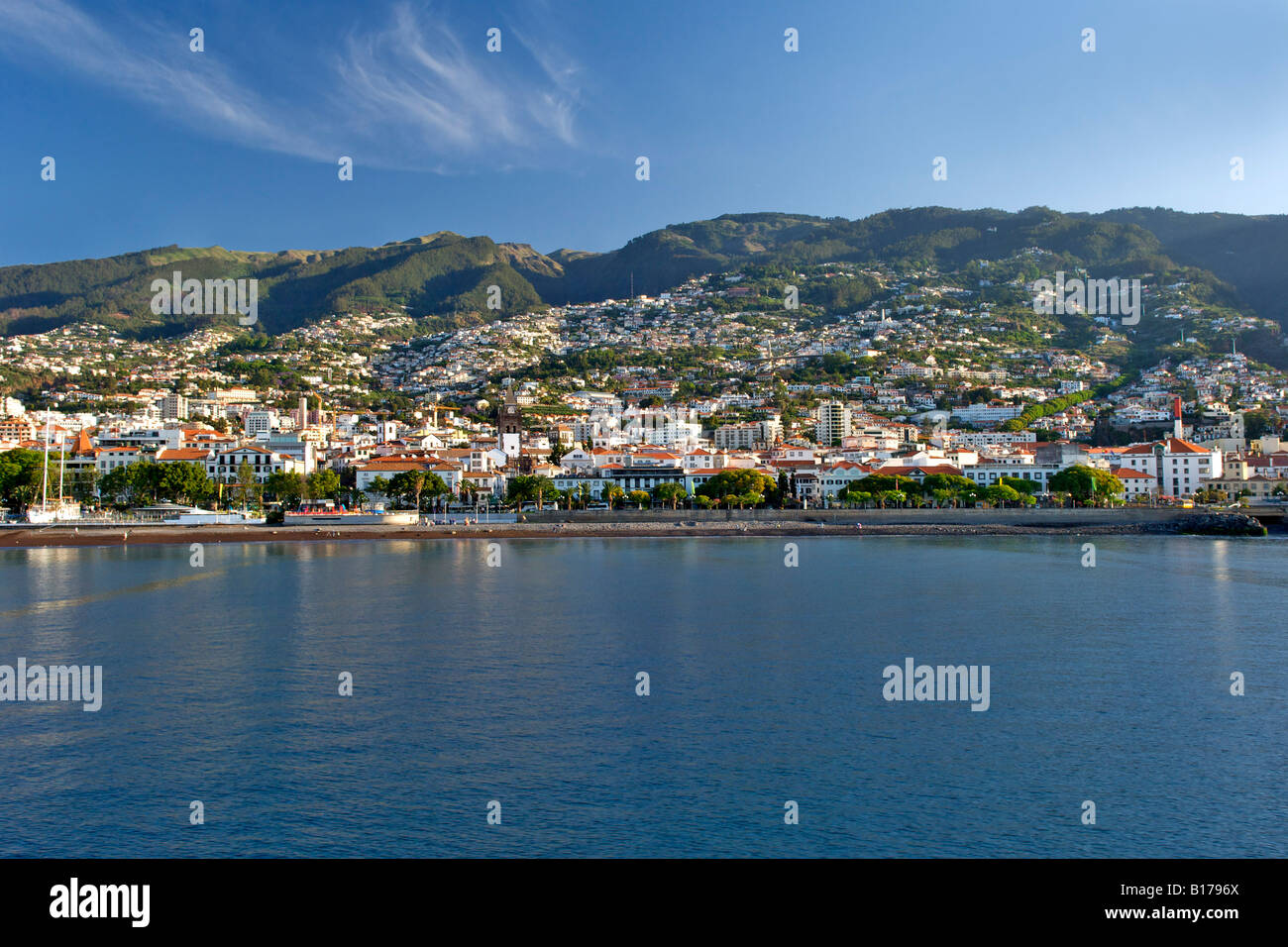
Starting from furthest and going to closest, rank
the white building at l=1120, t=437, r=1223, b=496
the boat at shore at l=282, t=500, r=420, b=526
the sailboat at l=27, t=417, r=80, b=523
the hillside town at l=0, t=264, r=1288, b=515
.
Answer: the white building at l=1120, t=437, r=1223, b=496 < the hillside town at l=0, t=264, r=1288, b=515 < the boat at shore at l=282, t=500, r=420, b=526 < the sailboat at l=27, t=417, r=80, b=523

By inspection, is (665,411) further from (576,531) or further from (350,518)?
(576,531)

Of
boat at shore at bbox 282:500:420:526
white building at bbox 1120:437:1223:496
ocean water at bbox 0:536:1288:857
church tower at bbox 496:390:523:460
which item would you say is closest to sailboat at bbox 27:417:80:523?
boat at shore at bbox 282:500:420:526

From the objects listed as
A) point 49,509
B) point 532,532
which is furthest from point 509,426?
point 49,509

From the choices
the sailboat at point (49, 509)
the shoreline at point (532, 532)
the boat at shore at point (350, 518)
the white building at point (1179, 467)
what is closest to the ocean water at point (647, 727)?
the shoreline at point (532, 532)

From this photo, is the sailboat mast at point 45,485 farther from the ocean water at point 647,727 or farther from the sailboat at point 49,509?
the ocean water at point 647,727

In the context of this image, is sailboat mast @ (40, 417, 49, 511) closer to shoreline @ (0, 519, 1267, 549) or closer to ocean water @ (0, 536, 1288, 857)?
shoreline @ (0, 519, 1267, 549)
